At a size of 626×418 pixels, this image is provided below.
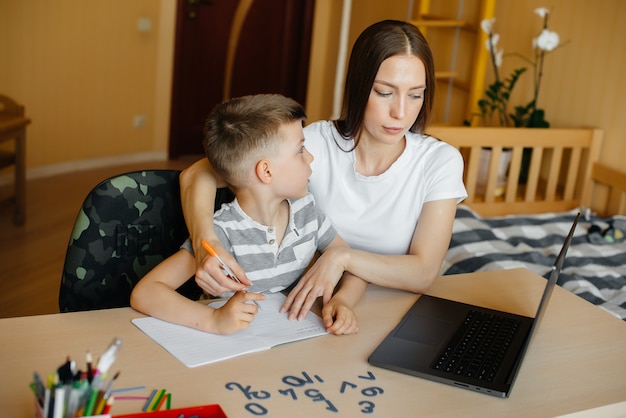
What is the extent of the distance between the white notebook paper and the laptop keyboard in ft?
0.75

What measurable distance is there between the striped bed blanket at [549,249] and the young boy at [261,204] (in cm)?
109

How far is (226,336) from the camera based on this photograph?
134 cm

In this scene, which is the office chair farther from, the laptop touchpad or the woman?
the laptop touchpad

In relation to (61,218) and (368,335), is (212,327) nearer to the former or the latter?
(368,335)

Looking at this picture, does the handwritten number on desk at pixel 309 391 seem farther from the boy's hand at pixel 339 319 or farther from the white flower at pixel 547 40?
the white flower at pixel 547 40

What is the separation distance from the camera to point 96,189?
5.26 feet

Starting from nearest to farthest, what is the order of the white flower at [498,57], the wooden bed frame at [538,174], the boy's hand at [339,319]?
1. the boy's hand at [339,319]
2. the wooden bed frame at [538,174]
3. the white flower at [498,57]

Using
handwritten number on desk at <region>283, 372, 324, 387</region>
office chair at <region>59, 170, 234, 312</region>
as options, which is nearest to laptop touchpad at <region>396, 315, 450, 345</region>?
handwritten number on desk at <region>283, 372, 324, 387</region>

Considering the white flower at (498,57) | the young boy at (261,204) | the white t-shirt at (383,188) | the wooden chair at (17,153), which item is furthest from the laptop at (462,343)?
the wooden chair at (17,153)

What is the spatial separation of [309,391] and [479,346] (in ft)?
1.18

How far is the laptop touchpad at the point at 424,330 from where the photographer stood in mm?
1404

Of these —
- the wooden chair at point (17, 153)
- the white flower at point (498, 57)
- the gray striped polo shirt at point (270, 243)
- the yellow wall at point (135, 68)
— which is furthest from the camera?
the wooden chair at point (17, 153)

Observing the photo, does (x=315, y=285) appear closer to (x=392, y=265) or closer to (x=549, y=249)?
(x=392, y=265)

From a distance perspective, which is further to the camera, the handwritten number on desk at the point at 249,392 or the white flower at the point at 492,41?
the white flower at the point at 492,41
